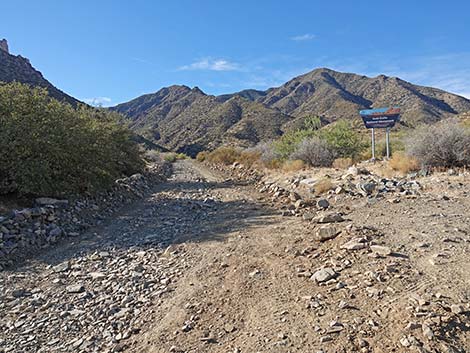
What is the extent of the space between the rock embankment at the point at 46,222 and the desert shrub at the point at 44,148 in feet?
2.03

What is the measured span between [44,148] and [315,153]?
1274 centimetres

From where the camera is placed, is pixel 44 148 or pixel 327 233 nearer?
pixel 327 233

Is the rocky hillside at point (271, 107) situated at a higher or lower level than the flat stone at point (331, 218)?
higher

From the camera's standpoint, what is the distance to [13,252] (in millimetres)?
7383

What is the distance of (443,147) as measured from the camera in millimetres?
12125

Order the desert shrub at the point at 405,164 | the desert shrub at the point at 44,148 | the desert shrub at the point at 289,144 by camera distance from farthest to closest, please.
Result: the desert shrub at the point at 289,144, the desert shrub at the point at 405,164, the desert shrub at the point at 44,148

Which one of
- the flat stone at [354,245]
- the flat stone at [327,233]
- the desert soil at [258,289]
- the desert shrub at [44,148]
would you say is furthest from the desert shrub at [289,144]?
the flat stone at [354,245]

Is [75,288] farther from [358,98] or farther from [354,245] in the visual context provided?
[358,98]

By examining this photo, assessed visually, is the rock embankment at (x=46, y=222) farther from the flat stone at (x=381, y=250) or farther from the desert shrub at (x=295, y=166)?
the desert shrub at (x=295, y=166)

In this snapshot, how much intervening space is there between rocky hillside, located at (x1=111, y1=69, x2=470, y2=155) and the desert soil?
54.3 meters

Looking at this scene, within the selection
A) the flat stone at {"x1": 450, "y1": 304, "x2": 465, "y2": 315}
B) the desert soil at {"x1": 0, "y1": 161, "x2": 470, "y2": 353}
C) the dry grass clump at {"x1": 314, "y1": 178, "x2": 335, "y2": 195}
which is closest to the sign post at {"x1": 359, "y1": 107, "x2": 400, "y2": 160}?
the dry grass clump at {"x1": 314, "y1": 178, "x2": 335, "y2": 195}

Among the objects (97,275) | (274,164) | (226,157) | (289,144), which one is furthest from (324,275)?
(226,157)

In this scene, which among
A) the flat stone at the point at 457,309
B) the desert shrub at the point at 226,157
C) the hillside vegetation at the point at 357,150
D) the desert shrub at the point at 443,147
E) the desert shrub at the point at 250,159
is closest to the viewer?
the flat stone at the point at 457,309

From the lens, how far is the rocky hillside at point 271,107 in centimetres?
8225
